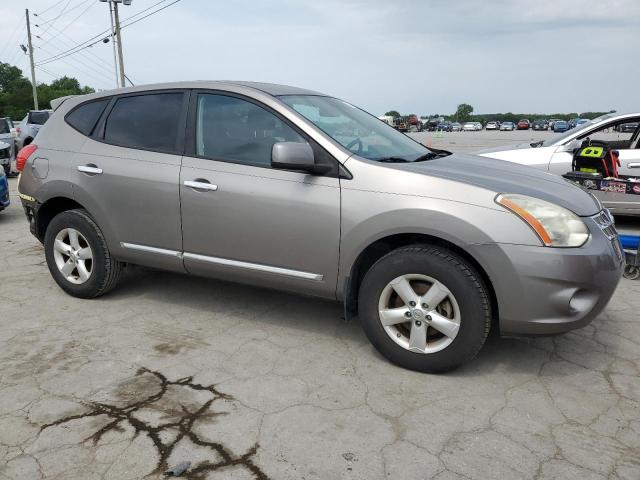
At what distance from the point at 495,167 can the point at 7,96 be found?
3559 inches

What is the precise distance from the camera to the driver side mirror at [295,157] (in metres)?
3.23

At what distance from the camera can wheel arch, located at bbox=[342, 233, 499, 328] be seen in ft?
10.1

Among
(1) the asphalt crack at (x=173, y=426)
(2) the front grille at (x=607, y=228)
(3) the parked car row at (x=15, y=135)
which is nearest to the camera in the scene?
(1) the asphalt crack at (x=173, y=426)

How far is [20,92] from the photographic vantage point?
8281 cm

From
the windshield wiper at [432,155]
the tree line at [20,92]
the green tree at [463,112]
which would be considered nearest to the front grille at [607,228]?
the windshield wiper at [432,155]

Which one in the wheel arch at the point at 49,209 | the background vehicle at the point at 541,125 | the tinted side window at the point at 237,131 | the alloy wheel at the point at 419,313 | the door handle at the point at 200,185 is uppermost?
the background vehicle at the point at 541,125

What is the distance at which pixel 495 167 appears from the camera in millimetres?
3666

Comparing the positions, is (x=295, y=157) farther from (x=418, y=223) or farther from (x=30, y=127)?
(x=30, y=127)

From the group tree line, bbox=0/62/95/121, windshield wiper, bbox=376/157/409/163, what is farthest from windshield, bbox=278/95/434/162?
tree line, bbox=0/62/95/121

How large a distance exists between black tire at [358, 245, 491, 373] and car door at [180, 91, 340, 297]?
0.29m

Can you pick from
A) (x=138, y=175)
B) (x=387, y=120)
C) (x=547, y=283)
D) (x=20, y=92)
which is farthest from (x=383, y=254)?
(x=20, y=92)

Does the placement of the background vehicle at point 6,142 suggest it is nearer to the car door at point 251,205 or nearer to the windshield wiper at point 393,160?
the car door at point 251,205

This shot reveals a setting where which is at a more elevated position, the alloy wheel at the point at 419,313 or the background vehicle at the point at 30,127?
the background vehicle at the point at 30,127

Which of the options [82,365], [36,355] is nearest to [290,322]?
[82,365]
